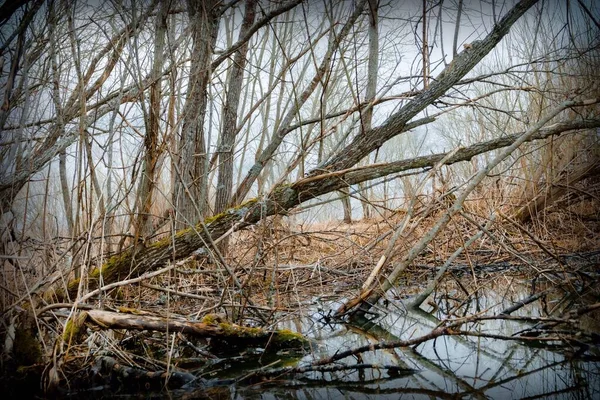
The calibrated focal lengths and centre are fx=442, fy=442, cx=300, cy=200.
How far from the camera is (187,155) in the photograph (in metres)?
3.62

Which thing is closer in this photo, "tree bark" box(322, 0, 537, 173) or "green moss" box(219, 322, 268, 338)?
"green moss" box(219, 322, 268, 338)

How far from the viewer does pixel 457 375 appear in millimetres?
1763

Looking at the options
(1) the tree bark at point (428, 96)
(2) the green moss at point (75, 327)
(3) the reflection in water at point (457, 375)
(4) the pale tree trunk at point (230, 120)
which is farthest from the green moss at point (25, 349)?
(4) the pale tree trunk at point (230, 120)

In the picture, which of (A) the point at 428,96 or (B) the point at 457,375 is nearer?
(B) the point at 457,375

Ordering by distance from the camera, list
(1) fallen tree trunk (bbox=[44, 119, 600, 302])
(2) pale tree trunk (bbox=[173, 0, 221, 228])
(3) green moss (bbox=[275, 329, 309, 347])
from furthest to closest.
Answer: (2) pale tree trunk (bbox=[173, 0, 221, 228]) → (1) fallen tree trunk (bbox=[44, 119, 600, 302]) → (3) green moss (bbox=[275, 329, 309, 347])

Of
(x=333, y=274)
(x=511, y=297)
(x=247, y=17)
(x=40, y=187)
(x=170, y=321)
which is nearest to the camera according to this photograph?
(x=170, y=321)

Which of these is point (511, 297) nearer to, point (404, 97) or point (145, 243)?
point (404, 97)

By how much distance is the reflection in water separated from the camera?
1593 mm

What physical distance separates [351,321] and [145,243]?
1420mm

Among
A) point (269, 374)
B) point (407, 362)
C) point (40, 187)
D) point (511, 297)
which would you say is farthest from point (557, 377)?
point (40, 187)

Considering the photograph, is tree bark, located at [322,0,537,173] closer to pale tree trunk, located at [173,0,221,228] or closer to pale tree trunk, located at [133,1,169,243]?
pale tree trunk, located at [173,0,221,228]

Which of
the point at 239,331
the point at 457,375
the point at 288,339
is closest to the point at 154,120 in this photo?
the point at 239,331

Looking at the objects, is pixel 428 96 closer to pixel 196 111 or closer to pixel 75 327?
pixel 196 111

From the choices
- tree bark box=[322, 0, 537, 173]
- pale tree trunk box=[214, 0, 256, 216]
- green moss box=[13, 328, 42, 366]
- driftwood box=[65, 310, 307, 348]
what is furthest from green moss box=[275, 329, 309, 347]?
pale tree trunk box=[214, 0, 256, 216]
